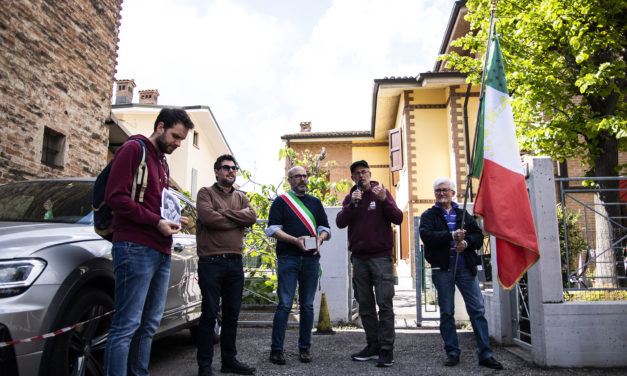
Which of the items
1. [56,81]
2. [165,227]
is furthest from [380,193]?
[56,81]

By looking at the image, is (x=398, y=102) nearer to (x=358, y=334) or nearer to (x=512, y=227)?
(x=358, y=334)

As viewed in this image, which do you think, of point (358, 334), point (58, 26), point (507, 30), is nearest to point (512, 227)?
point (358, 334)

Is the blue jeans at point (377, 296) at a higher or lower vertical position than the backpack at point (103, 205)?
lower

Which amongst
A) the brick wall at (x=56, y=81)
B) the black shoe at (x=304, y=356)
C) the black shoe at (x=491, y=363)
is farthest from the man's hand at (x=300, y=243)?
the brick wall at (x=56, y=81)

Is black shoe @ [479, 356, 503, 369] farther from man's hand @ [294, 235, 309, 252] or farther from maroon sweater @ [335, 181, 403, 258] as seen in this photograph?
man's hand @ [294, 235, 309, 252]

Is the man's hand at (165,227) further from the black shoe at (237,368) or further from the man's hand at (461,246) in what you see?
the man's hand at (461,246)

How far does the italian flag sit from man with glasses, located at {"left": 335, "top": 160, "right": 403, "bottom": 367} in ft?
3.19

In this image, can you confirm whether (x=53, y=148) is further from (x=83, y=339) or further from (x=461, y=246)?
(x=461, y=246)

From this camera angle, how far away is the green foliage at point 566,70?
7922mm

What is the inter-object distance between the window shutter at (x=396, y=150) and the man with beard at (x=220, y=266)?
15049mm

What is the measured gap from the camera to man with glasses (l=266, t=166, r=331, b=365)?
4557 mm

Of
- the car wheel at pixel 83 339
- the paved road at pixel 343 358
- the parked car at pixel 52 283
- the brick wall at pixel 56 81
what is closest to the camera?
the parked car at pixel 52 283

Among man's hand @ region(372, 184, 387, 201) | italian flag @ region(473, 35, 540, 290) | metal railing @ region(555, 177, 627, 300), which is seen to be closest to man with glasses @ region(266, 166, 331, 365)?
man's hand @ region(372, 184, 387, 201)

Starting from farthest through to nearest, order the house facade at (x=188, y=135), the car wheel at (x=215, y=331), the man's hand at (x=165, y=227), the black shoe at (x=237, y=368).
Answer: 1. the house facade at (x=188, y=135)
2. the car wheel at (x=215, y=331)
3. the black shoe at (x=237, y=368)
4. the man's hand at (x=165, y=227)
